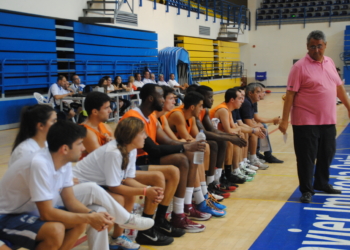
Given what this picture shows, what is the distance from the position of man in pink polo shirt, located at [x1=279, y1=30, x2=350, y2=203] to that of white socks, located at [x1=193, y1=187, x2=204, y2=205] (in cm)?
110

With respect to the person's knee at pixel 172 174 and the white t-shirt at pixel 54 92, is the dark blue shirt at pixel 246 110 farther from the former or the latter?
the white t-shirt at pixel 54 92

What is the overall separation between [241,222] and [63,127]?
199 centimetres

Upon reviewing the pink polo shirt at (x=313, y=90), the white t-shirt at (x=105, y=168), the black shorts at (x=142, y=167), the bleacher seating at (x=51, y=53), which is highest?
the bleacher seating at (x=51, y=53)

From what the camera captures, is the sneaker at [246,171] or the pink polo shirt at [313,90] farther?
the sneaker at [246,171]

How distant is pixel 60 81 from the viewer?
379 inches

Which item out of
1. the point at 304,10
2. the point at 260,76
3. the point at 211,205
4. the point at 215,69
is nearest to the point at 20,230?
the point at 211,205

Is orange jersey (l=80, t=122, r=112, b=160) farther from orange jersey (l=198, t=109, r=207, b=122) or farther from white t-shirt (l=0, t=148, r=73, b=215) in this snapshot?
orange jersey (l=198, t=109, r=207, b=122)

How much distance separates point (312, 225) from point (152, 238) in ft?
4.52

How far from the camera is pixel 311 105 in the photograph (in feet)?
13.7

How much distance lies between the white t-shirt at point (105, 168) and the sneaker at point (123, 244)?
0.46 m

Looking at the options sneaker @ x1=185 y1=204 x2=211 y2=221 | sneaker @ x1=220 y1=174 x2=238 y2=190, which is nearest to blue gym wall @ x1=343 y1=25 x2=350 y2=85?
sneaker @ x1=220 y1=174 x2=238 y2=190

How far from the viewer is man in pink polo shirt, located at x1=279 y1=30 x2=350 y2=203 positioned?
4.14m

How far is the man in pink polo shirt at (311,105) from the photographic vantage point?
4137 mm

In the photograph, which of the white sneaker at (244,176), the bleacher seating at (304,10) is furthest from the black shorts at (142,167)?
the bleacher seating at (304,10)
